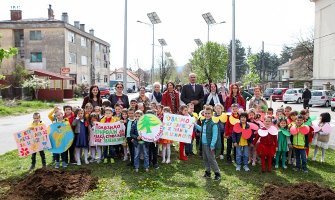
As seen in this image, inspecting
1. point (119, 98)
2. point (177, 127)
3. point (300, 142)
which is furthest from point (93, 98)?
point (300, 142)

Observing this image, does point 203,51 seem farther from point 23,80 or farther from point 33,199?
point 33,199

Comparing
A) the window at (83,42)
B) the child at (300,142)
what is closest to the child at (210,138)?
the child at (300,142)

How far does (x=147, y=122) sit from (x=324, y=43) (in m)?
47.9

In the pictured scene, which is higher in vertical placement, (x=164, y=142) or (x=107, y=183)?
(x=164, y=142)

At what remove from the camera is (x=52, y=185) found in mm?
6902

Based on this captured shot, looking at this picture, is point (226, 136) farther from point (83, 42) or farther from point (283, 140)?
point (83, 42)

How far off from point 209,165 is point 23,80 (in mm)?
34172

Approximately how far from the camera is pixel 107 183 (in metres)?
7.55

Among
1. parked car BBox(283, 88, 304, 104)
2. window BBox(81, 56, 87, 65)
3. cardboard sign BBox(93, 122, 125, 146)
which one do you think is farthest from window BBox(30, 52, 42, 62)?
cardboard sign BBox(93, 122, 125, 146)

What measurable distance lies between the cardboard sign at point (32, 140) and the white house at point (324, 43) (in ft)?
147

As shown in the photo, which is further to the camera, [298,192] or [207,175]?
[207,175]

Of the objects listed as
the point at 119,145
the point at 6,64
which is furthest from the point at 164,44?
the point at 119,145

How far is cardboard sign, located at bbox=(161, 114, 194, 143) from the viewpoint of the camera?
8.95 meters

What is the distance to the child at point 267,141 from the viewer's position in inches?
335
